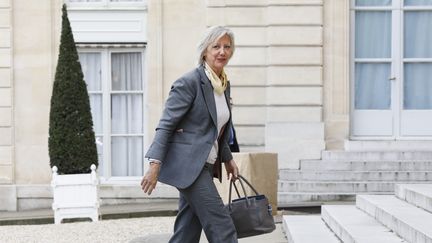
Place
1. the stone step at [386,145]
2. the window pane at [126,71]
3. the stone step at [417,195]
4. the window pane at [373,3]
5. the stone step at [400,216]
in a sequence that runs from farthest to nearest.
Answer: the window pane at [126,71] → the window pane at [373,3] → the stone step at [386,145] → the stone step at [417,195] → the stone step at [400,216]

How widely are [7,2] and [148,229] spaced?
20.3ft

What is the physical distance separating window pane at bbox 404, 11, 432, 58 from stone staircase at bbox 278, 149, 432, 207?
5.39 ft

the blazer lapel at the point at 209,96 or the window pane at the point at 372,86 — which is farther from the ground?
the window pane at the point at 372,86

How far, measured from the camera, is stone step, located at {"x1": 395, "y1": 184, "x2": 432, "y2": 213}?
912 centimetres

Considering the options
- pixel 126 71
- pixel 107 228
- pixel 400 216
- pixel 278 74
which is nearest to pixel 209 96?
pixel 400 216

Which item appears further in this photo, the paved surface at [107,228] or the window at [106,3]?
the window at [106,3]

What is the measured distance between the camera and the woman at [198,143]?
644cm

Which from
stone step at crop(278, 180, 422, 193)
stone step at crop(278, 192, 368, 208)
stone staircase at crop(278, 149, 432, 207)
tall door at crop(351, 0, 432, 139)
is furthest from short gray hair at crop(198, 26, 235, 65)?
tall door at crop(351, 0, 432, 139)

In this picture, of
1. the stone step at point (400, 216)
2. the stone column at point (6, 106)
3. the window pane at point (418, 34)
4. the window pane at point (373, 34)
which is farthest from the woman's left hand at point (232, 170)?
the stone column at point (6, 106)

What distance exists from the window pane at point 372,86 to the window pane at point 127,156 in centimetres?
366

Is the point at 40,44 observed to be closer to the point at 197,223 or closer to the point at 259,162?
the point at 259,162

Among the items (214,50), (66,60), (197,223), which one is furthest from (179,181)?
(66,60)

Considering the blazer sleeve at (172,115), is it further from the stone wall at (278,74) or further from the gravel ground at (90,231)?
the stone wall at (278,74)

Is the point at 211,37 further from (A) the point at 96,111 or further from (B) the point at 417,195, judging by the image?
(A) the point at 96,111
